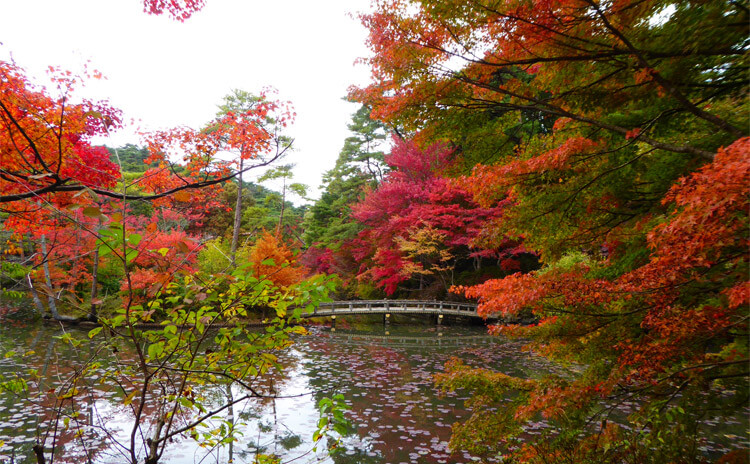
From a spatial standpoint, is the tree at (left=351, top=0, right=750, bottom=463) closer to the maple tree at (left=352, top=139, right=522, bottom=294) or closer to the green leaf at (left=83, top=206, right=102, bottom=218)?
the green leaf at (left=83, top=206, right=102, bottom=218)

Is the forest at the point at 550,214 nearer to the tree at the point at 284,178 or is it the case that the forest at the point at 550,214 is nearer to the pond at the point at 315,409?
the pond at the point at 315,409

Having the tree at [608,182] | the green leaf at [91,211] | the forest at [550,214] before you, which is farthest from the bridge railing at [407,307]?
the green leaf at [91,211]

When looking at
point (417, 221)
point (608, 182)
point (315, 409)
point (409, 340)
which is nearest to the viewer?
point (608, 182)

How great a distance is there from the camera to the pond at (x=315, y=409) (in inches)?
185

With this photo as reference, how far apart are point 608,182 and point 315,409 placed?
5601 millimetres

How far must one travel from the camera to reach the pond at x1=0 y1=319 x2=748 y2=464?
4.70 m

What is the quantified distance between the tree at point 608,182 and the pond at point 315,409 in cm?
186

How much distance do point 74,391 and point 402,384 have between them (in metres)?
6.72

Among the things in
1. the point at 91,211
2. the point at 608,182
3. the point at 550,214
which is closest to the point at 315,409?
the point at 550,214

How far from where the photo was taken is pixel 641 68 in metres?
2.74

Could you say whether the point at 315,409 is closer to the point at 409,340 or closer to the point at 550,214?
the point at 550,214

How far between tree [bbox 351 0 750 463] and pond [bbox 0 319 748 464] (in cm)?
186

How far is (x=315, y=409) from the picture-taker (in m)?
6.41

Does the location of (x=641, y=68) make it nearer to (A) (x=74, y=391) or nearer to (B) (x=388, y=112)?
(B) (x=388, y=112)
